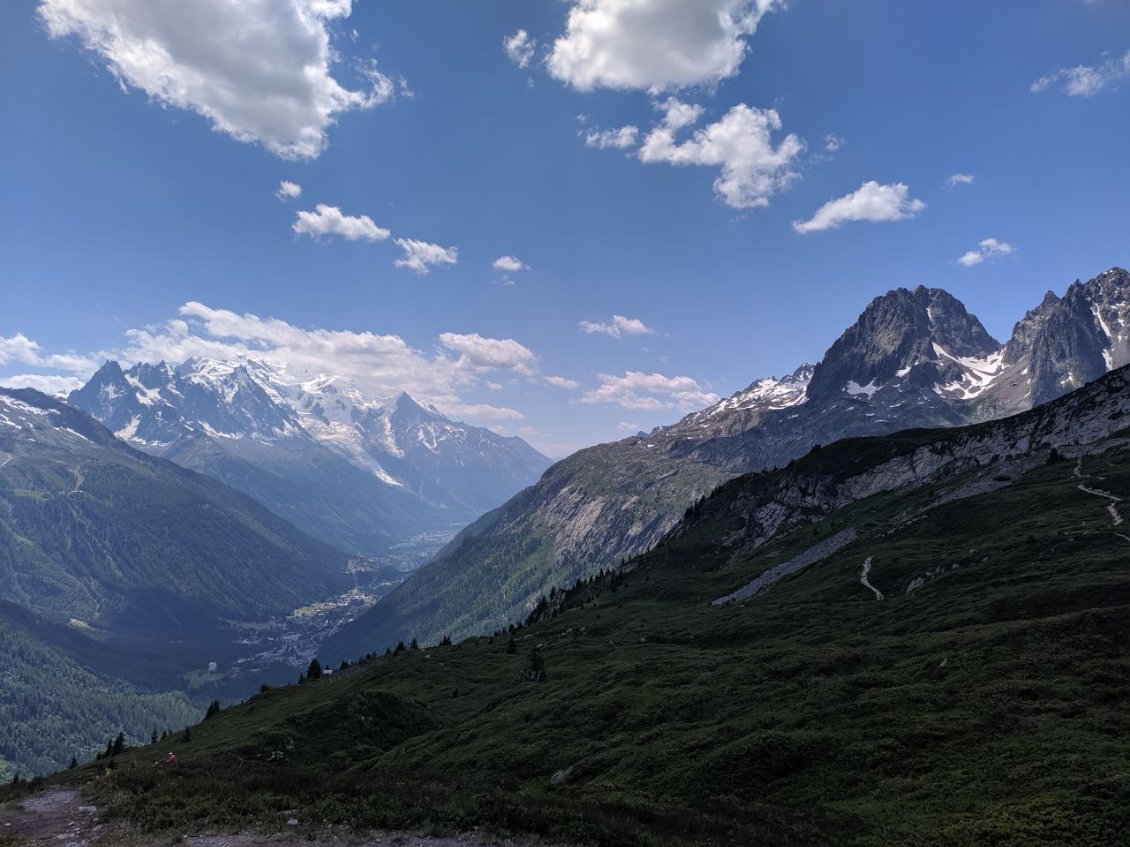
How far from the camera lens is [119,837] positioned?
98.1ft

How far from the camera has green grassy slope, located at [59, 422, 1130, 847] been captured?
29312 mm

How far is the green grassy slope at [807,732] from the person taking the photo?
2931 centimetres

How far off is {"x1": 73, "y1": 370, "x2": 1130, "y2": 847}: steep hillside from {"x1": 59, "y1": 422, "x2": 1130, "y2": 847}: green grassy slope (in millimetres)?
206

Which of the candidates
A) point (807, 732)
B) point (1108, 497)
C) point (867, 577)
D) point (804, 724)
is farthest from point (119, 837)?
point (1108, 497)

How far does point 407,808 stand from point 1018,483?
139014 mm

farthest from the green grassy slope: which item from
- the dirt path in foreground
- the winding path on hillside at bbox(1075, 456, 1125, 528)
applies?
the dirt path in foreground

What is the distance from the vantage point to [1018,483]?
415 feet

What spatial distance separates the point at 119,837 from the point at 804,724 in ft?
136

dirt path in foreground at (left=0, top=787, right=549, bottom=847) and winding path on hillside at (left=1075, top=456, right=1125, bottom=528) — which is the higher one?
winding path on hillside at (left=1075, top=456, right=1125, bottom=528)

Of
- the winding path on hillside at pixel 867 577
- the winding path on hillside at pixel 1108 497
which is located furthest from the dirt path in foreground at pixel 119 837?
the winding path on hillside at pixel 1108 497

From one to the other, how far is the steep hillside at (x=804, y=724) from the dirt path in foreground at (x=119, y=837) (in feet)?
5.06

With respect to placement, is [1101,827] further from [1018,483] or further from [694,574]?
[694,574]

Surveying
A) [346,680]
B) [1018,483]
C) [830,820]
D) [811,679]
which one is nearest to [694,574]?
[1018,483]

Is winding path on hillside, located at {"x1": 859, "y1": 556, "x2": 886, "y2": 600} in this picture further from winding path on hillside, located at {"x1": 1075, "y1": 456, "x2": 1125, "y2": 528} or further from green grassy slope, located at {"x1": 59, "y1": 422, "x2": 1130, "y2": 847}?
winding path on hillside, located at {"x1": 1075, "y1": 456, "x2": 1125, "y2": 528}
